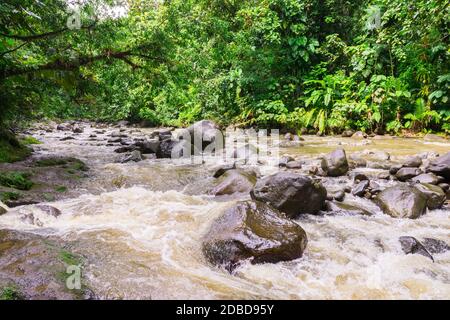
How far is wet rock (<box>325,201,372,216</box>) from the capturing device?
4795 millimetres

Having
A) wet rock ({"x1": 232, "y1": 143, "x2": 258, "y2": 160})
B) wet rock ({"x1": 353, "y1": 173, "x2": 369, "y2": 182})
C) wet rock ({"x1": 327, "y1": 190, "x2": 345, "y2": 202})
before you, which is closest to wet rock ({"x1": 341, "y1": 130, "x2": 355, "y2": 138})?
wet rock ({"x1": 232, "y1": 143, "x2": 258, "y2": 160})

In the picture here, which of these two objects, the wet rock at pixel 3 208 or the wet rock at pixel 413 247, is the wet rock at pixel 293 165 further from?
the wet rock at pixel 3 208

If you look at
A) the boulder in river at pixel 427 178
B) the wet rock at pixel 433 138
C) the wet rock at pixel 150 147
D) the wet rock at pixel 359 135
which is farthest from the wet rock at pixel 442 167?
the wet rock at pixel 150 147

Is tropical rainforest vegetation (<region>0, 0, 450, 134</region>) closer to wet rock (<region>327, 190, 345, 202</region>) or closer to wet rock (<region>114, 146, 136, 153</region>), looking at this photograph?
wet rock (<region>114, 146, 136, 153</region>)

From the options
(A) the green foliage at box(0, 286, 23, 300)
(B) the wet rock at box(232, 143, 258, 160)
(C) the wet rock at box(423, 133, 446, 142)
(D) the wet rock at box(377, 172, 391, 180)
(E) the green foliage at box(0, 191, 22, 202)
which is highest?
(C) the wet rock at box(423, 133, 446, 142)

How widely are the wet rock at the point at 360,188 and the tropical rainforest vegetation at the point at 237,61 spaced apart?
3.65 metres

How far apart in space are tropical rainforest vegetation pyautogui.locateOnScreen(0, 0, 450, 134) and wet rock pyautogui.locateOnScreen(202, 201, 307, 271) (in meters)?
3.45

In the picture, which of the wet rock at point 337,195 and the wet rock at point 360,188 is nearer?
the wet rock at point 337,195

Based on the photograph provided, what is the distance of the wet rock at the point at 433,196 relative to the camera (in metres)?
4.90

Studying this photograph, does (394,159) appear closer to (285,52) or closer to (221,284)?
(221,284)

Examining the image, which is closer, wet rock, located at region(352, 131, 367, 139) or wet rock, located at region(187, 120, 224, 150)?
wet rock, located at region(187, 120, 224, 150)

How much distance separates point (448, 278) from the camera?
3102mm

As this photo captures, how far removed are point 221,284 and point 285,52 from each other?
567 inches

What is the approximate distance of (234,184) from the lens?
19.3 ft
